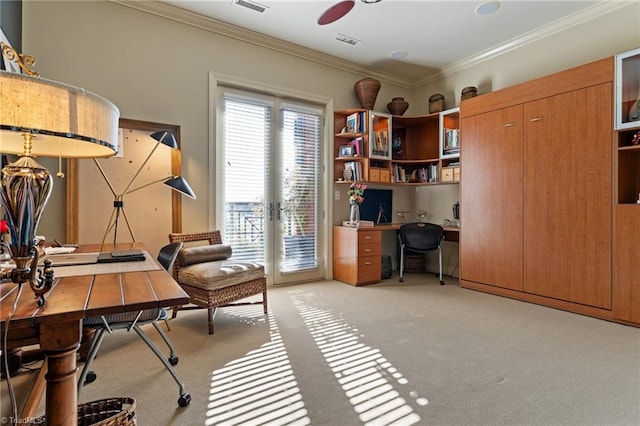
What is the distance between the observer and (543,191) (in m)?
3.33

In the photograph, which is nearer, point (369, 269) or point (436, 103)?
point (369, 269)

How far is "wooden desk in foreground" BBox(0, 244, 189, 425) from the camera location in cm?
86

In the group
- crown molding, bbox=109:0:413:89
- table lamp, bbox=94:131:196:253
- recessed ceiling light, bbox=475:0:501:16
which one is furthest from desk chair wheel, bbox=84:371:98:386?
recessed ceiling light, bbox=475:0:501:16

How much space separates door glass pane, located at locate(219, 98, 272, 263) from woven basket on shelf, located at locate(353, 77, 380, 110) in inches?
53.1

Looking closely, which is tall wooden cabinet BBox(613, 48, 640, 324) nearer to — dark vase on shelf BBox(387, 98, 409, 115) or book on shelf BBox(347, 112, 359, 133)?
dark vase on shelf BBox(387, 98, 409, 115)

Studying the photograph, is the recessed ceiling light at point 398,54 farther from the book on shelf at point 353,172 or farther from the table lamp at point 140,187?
the table lamp at point 140,187

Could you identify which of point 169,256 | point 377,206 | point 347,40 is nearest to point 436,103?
point 347,40

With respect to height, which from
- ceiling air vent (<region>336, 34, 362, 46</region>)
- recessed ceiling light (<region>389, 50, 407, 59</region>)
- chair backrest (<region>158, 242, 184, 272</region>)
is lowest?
chair backrest (<region>158, 242, 184, 272</region>)

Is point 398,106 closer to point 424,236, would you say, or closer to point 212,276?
point 424,236

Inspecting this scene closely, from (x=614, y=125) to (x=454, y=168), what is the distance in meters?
1.68

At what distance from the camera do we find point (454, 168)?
4316 millimetres

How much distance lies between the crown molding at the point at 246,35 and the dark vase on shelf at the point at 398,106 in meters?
0.44

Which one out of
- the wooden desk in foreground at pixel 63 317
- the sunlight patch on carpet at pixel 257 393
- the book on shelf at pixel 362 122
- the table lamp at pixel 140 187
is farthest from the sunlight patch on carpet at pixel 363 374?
the book on shelf at pixel 362 122

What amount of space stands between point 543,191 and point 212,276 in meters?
3.32
